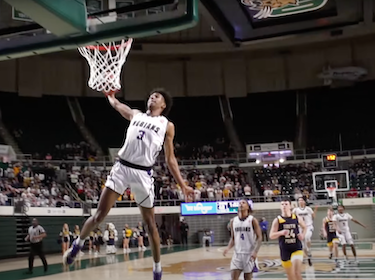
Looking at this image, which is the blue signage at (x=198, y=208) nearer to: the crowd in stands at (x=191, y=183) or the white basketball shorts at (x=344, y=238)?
the crowd in stands at (x=191, y=183)

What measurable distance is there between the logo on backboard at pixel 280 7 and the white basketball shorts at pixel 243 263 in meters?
4.20

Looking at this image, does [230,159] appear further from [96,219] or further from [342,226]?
[96,219]

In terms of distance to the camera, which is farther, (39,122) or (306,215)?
(39,122)

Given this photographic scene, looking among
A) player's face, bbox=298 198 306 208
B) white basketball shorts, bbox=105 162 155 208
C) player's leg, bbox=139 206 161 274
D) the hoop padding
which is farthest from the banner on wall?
white basketball shorts, bbox=105 162 155 208

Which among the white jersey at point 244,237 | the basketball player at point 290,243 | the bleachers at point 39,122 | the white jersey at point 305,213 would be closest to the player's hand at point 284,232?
the basketball player at point 290,243

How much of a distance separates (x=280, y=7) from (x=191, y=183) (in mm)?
21383

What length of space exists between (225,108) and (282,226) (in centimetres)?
3042

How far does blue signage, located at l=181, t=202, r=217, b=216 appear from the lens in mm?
28506

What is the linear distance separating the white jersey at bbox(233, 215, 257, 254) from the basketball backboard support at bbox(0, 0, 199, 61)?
4305 millimetres

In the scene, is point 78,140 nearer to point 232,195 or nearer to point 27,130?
point 27,130

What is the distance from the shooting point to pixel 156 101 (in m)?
5.43

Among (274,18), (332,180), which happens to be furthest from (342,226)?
(332,180)

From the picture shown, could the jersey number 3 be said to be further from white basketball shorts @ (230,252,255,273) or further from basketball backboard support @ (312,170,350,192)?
basketball backboard support @ (312,170,350,192)

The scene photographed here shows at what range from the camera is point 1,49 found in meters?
5.77
